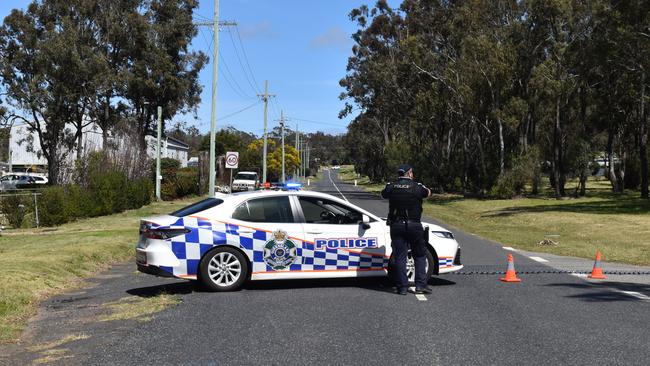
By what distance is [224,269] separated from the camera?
959 cm

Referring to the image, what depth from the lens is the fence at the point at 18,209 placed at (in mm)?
22688

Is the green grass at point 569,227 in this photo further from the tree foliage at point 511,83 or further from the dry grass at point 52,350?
the dry grass at point 52,350

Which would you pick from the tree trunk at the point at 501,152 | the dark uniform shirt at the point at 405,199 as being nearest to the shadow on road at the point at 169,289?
the dark uniform shirt at the point at 405,199

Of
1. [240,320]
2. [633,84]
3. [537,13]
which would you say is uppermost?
[537,13]

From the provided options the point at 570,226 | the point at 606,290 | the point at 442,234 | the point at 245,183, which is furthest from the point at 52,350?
the point at 245,183

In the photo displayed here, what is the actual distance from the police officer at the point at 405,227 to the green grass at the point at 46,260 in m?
4.89

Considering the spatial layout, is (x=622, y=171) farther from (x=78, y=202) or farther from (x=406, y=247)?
(x=406, y=247)

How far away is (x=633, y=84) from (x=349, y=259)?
3772cm

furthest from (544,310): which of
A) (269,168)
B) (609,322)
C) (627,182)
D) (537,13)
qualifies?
(269,168)

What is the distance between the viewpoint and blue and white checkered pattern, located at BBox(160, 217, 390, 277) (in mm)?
9422

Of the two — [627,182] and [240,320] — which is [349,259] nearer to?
[240,320]

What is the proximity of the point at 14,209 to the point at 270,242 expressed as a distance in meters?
16.4

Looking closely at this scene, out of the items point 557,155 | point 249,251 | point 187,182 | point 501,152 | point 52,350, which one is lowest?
point 52,350

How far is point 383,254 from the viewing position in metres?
10.1
